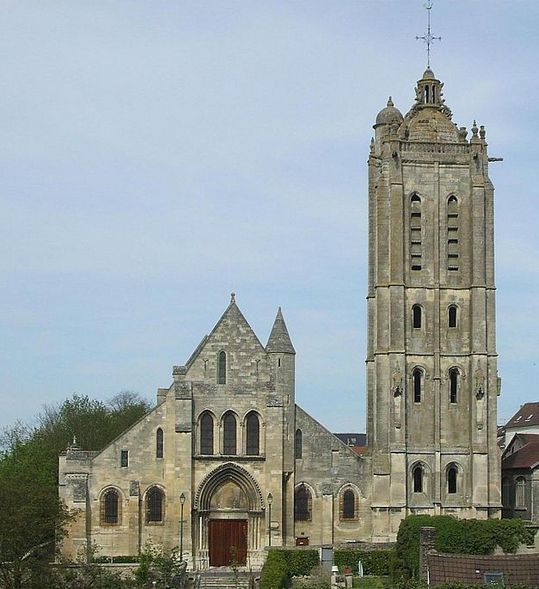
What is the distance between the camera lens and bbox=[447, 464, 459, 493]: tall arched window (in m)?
68.4

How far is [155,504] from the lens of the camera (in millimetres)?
67062

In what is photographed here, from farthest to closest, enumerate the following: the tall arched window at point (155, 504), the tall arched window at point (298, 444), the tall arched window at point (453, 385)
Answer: the tall arched window at point (453, 385) < the tall arched window at point (298, 444) < the tall arched window at point (155, 504)

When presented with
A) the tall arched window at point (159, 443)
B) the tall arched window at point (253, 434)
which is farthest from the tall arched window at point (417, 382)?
the tall arched window at point (159, 443)

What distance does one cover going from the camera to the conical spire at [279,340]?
222ft

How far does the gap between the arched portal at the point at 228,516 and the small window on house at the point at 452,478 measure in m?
9.61

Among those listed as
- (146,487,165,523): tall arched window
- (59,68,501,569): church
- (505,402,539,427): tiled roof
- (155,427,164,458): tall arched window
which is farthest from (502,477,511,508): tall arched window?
(505,402,539,427): tiled roof

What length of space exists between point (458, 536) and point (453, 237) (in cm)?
1585

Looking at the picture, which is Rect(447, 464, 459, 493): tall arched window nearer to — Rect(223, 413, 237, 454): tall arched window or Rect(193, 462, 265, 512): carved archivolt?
Rect(193, 462, 265, 512): carved archivolt

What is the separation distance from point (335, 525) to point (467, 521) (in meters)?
7.45

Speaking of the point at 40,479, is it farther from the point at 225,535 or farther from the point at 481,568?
the point at 481,568

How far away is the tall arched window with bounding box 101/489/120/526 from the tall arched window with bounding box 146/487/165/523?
4.87ft

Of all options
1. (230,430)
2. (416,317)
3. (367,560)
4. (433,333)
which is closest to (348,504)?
(367,560)

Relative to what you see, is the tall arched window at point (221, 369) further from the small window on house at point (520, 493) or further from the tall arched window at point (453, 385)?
the small window on house at point (520, 493)

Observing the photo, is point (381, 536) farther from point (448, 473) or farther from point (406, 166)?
point (406, 166)
